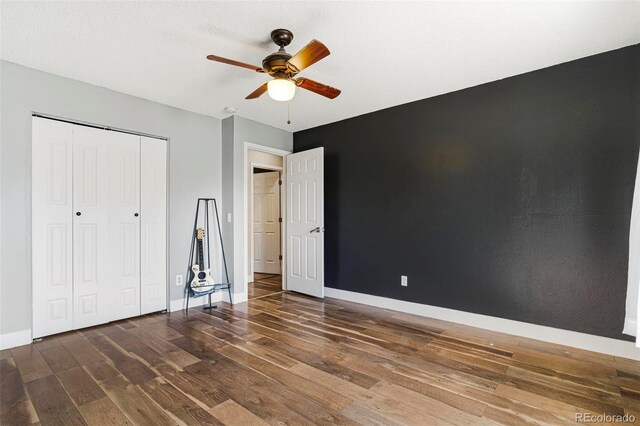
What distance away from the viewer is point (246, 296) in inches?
171

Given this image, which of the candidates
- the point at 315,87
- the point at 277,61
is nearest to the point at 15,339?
the point at 277,61

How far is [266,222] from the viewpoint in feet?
20.4

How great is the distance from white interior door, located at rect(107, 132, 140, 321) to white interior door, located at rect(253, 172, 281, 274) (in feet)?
9.04

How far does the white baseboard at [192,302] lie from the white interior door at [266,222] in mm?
1917

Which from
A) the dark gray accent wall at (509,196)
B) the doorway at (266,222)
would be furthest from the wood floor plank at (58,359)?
the doorway at (266,222)

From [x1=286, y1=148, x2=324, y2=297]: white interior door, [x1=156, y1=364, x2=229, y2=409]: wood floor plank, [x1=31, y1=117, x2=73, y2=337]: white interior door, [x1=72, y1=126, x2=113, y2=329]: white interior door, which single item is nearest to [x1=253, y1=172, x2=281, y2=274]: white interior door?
[x1=286, y1=148, x2=324, y2=297]: white interior door

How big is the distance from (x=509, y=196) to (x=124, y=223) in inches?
163

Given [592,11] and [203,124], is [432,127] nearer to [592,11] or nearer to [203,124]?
[592,11]

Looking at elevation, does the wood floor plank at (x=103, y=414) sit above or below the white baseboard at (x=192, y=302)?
below

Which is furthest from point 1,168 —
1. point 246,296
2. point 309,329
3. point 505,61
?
point 505,61

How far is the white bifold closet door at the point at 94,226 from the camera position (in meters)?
2.97

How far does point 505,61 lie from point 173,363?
3.84 meters

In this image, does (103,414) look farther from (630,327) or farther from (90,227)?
(630,327)

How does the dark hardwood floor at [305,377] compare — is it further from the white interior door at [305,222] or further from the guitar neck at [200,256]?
the white interior door at [305,222]
